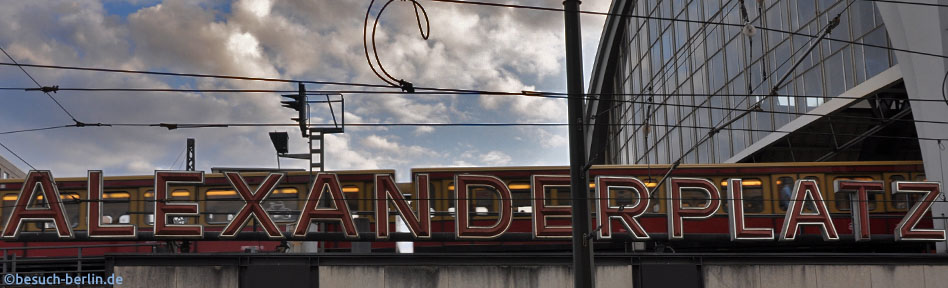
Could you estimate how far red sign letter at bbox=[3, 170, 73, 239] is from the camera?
1021 inches

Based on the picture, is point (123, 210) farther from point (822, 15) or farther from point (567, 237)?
point (822, 15)

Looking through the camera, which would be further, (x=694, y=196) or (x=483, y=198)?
(x=694, y=196)

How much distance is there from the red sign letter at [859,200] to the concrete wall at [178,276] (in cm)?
1725

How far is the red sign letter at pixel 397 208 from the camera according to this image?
26.7 m

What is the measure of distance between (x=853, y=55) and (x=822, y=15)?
11.0ft

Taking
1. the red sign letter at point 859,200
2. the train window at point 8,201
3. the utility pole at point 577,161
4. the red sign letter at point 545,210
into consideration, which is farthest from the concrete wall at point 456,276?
the train window at point 8,201

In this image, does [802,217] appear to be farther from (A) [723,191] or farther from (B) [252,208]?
(B) [252,208]

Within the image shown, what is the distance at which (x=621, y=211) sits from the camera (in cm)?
2636

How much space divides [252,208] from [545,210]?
8082 millimetres

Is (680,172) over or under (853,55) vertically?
under

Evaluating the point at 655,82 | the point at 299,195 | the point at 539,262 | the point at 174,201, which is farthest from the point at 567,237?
the point at 655,82

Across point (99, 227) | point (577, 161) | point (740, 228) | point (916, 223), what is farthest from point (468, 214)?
point (577, 161)

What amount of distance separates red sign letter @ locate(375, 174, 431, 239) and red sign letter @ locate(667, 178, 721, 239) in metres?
6.88

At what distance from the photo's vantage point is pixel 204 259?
21609 mm
